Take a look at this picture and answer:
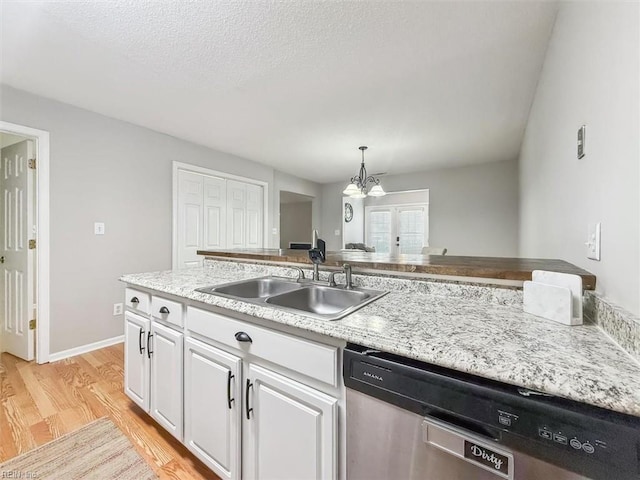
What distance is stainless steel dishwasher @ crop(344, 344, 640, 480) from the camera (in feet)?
1.61

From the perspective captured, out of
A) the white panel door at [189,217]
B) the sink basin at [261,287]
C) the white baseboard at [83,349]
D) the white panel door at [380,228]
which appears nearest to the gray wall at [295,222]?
the white panel door at [380,228]

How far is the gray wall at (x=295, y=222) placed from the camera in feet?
25.7

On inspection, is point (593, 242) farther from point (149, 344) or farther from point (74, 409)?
point (74, 409)

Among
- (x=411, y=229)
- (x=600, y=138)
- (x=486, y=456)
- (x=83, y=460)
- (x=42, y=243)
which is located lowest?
(x=83, y=460)

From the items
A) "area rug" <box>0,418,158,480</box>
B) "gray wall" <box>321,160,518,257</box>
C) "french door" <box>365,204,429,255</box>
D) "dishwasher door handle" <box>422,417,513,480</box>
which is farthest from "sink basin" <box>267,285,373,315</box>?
"french door" <box>365,204,429,255</box>

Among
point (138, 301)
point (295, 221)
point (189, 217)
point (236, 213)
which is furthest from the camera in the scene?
point (295, 221)

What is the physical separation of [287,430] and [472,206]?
16.6 feet

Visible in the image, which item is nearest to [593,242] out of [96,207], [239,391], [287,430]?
[287,430]

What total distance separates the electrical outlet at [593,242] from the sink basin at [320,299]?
842 millimetres

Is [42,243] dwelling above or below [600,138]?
below

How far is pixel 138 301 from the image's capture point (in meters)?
1.59

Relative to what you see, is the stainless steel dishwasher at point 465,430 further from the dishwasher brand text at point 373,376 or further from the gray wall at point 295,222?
the gray wall at point 295,222

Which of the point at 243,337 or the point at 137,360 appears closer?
the point at 243,337

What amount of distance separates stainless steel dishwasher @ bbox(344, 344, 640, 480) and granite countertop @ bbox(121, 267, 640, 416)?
0.13 ft
